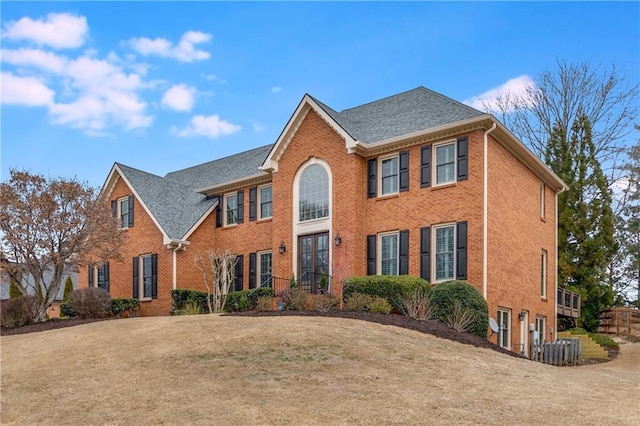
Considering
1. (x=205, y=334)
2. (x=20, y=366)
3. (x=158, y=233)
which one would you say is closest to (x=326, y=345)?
(x=205, y=334)

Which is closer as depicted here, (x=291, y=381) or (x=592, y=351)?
(x=291, y=381)

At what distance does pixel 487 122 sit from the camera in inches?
758

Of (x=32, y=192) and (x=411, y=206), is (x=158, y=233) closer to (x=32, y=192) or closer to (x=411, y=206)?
(x=32, y=192)

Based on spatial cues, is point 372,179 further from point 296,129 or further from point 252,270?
point 252,270

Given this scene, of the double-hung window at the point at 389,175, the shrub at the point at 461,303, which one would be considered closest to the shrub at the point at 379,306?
the shrub at the point at 461,303

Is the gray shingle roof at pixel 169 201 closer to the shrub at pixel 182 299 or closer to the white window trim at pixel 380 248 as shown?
the shrub at pixel 182 299

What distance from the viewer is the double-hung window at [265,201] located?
25844 millimetres

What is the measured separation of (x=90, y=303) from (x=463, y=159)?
47.4 feet

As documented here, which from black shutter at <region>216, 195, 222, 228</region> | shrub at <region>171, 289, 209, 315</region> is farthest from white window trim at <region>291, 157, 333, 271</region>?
black shutter at <region>216, 195, 222, 228</region>

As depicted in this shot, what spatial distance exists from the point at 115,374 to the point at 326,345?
4322mm

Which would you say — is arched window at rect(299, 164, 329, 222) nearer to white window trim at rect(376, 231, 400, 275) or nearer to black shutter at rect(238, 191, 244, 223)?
white window trim at rect(376, 231, 400, 275)

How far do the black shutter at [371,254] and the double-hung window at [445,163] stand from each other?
3.01m

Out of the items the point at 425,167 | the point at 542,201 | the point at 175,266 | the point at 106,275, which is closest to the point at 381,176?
the point at 425,167

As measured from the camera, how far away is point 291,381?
37.2 ft
